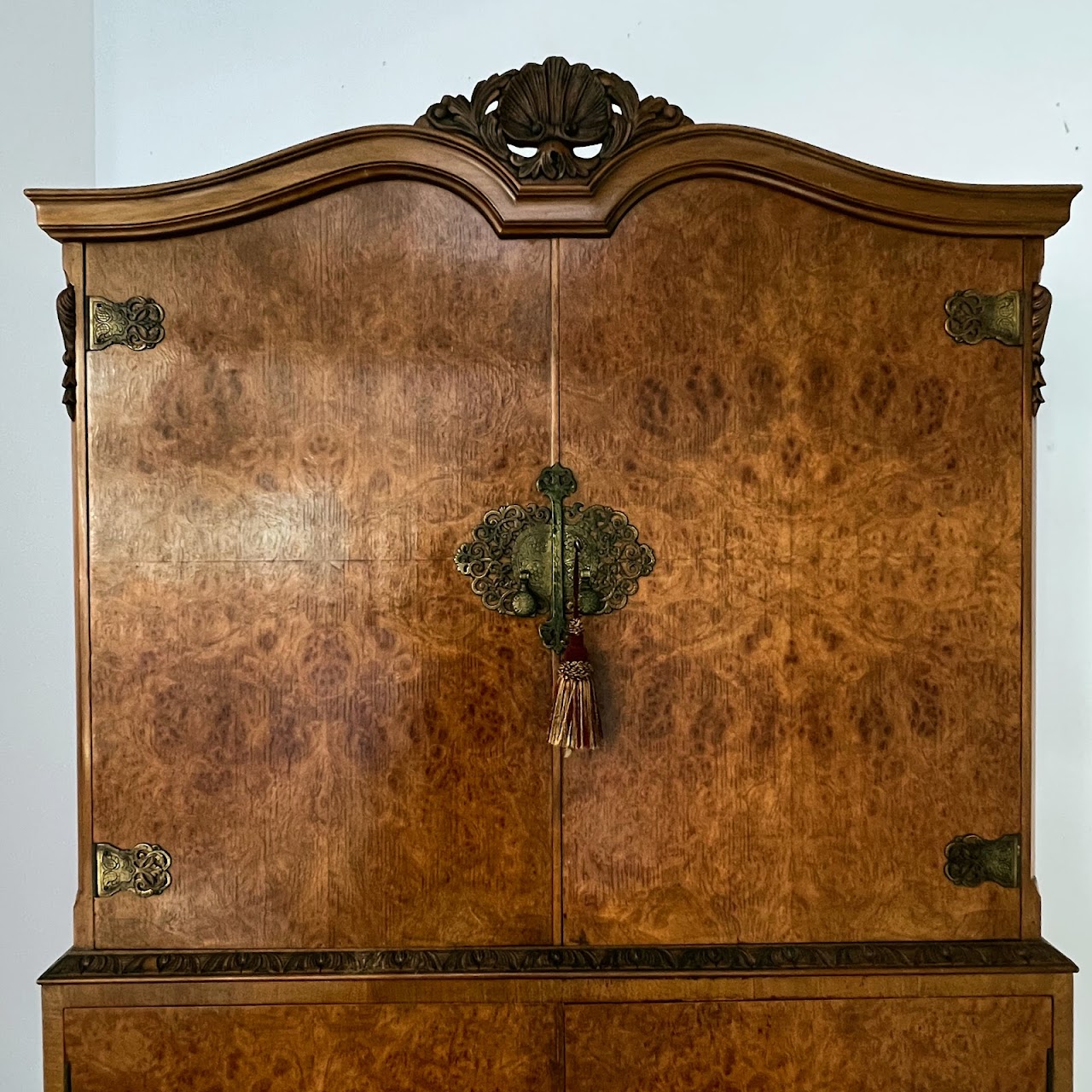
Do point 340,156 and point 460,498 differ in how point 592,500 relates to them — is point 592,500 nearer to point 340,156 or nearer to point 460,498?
point 460,498

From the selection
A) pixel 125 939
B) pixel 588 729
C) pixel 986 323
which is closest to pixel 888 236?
pixel 986 323

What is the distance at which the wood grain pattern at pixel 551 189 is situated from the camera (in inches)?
58.6

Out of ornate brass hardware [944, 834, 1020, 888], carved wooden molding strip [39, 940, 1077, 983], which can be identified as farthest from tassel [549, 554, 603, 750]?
ornate brass hardware [944, 834, 1020, 888]

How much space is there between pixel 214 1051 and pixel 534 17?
6.69 ft

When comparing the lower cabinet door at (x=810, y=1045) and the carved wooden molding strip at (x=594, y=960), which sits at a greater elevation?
the carved wooden molding strip at (x=594, y=960)

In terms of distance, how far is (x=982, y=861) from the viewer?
154 centimetres

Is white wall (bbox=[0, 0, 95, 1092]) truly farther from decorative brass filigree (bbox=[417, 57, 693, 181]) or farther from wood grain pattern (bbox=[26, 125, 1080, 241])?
decorative brass filigree (bbox=[417, 57, 693, 181])

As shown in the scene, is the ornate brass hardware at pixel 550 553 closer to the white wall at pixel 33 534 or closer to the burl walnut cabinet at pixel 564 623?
the burl walnut cabinet at pixel 564 623

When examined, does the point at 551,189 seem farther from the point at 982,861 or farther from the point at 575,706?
the point at 982,861

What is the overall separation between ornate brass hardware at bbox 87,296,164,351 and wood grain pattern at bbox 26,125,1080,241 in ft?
0.32

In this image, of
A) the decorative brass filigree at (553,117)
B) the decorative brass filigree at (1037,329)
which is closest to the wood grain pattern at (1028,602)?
the decorative brass filigree at (1037,329)

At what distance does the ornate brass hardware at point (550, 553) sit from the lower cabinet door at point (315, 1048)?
593mm

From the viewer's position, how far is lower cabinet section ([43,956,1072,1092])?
1513 millimetres

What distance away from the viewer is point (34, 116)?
2002 millimetres
